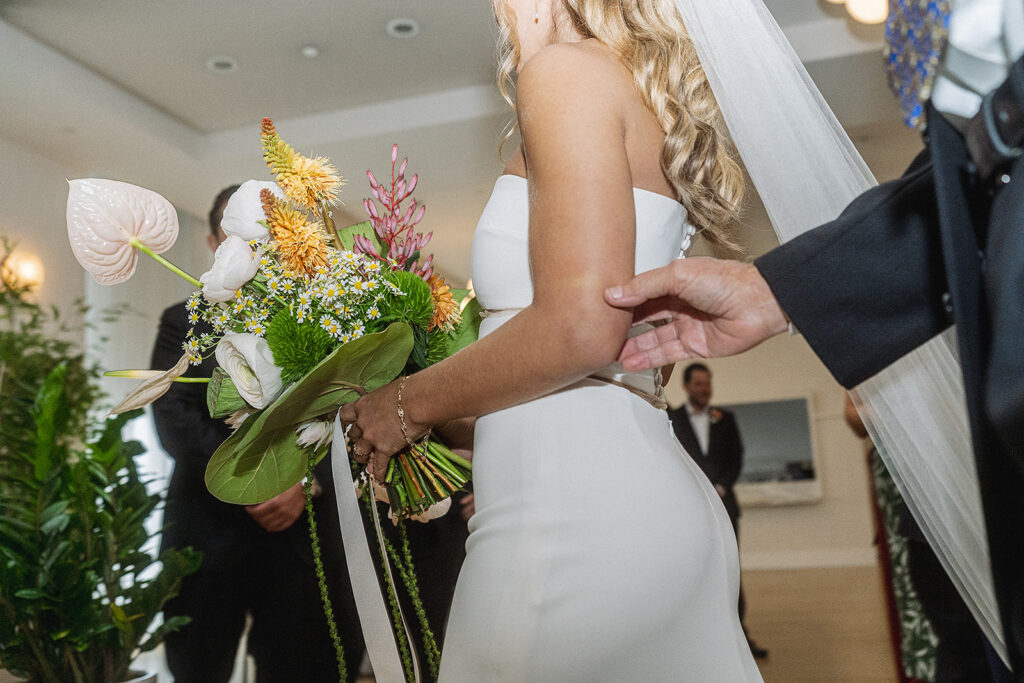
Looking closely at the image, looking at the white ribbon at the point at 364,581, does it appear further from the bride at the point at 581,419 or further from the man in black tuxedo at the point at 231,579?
the man in black tuxedo at the point at 231,579

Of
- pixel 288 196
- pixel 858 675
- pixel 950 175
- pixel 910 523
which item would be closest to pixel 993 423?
pixel 950 175

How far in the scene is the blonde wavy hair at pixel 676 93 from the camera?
52.1 inches

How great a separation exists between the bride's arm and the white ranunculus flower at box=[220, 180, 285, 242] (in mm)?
462

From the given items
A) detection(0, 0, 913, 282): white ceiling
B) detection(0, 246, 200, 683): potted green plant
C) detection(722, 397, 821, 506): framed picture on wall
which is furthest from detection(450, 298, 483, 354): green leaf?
detection(722, 397, 821, 506): framed picture on wall

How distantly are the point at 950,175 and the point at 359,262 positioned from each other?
36.3 inches

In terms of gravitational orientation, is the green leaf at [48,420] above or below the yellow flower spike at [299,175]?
below

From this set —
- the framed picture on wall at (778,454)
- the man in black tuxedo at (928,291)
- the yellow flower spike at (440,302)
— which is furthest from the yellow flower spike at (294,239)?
the framed picture on wall at (778,454)

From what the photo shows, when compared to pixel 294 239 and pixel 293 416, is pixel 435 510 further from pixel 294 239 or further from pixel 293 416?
pixel 294 239

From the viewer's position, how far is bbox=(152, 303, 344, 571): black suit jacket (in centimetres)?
305

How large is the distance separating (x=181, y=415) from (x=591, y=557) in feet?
7.61

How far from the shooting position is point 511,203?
1.32 meters

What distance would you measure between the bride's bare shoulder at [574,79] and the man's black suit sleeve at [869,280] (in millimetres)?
363

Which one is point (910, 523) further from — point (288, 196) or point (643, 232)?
point (288, 196)

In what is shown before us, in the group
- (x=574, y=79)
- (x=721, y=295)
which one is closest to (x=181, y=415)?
(x=574, y=79)
